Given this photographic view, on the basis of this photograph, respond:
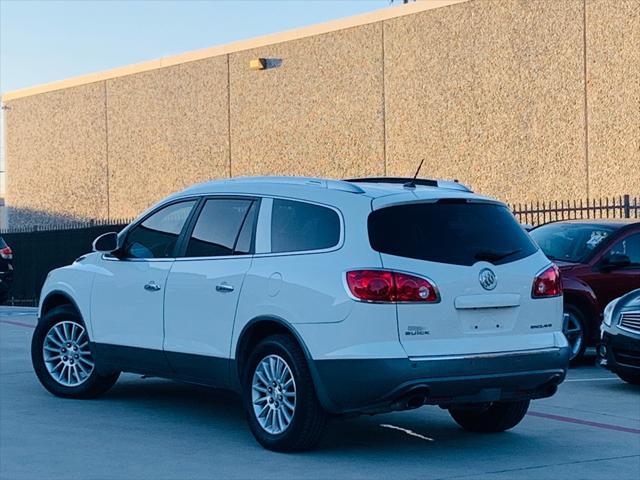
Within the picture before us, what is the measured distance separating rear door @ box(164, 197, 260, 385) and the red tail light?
2.04 m

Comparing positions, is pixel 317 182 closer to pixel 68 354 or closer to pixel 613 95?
pixel 68 354

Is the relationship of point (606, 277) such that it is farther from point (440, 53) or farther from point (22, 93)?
point (22, 93)

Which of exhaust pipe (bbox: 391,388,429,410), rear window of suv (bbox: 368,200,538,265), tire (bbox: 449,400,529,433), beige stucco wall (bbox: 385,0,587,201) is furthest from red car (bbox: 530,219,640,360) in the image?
beige stucco wall (bbox: 385,0,587,201)

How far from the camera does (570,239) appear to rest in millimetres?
15203

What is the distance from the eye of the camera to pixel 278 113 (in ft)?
113

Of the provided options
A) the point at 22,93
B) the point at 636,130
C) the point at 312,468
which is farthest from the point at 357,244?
the point at 22,93

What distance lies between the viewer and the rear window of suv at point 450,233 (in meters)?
8.52

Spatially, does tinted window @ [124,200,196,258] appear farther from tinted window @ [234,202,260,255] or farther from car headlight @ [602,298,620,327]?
car headlight @ [602,298,620,327]

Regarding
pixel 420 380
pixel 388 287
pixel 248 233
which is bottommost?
pixel 420 380

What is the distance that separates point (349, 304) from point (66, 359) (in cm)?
387

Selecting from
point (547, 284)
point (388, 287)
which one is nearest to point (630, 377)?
point (547, 284)

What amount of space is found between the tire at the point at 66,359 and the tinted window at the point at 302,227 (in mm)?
2539

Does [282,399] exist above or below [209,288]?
below

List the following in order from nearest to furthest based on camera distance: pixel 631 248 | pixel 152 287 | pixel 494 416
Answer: pixel 494 416 < pixel 152 287 < pixel 631 248
